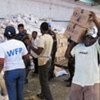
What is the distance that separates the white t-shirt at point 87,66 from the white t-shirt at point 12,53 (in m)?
1.22

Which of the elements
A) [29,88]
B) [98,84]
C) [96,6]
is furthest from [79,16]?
[96,6]

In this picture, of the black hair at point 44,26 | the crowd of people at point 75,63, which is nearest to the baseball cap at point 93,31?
the crowd of people at point 75,63

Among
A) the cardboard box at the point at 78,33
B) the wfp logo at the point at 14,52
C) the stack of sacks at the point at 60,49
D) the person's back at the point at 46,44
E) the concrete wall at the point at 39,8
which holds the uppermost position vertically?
the cardboard box at the point at 78,33

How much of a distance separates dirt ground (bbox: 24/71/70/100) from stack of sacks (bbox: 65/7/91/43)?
301 cm

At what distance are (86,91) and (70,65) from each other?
13.7 ft

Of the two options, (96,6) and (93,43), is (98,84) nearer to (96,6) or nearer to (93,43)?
(93,43)

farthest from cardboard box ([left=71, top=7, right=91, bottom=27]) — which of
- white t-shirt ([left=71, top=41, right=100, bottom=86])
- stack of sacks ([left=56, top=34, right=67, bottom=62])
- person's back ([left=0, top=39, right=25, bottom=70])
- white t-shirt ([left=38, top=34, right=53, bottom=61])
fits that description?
stack of sacks ([left=56, top=34, right=67, bottom=62])

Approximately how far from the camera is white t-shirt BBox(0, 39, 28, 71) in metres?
5.25

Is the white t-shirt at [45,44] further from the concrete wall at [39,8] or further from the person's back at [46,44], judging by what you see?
the concrete wall at [39,8]

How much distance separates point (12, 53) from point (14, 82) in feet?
1.82

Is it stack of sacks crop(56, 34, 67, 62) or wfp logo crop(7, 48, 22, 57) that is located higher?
wfp logo crop(7, 48, 22, 57)

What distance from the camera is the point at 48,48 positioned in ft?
21.7

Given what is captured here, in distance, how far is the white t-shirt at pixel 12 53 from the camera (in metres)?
5.25

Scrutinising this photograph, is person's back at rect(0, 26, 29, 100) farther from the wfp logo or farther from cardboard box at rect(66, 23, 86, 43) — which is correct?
cardboard box at rect(66, 23, 86, 43)
